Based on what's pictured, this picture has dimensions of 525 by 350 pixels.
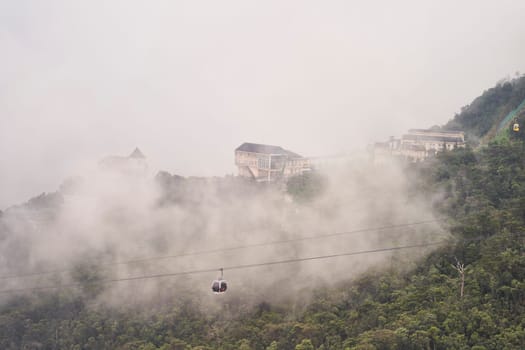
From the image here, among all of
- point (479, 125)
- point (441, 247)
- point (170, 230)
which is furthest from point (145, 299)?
point (479, 125)

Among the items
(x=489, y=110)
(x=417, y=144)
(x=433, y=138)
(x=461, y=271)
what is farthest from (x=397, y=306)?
(x=489, y=110)

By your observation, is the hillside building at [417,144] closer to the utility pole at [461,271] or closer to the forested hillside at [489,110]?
the forested hillside at [489,110]

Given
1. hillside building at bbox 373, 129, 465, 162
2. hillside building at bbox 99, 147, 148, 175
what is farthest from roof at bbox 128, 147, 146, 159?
hillside building at bbox 373, 129, 465, 162

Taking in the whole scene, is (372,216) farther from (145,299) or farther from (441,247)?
(145,299)

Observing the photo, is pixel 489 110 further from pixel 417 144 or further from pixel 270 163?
pixel 270 163

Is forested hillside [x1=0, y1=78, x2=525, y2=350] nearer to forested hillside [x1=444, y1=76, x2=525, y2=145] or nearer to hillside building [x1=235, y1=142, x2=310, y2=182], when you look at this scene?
forested hillside [x1=444, y1=76, x2=525, y2=145]
